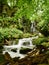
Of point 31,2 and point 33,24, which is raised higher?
point 31,2

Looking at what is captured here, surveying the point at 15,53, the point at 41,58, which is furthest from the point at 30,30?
the point at 41,58

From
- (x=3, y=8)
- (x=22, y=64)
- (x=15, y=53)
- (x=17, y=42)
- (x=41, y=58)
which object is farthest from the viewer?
(x=3, y=8)

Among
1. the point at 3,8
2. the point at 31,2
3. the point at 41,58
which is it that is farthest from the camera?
the point at 3,8

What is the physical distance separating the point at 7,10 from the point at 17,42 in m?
6.25

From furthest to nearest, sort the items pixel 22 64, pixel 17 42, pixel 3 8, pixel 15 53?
pixel 3 8 → pixel 17 42 → pixel 15 53 → pixel 22 64

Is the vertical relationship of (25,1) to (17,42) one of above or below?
above

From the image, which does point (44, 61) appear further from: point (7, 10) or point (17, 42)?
point (7, 10)

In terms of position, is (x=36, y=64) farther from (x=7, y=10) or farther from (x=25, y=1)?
(x=7, y=10)

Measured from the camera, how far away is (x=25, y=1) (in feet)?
10.7

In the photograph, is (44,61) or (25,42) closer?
(44,61)

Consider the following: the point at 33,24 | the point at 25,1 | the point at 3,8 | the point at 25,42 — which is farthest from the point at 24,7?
the point at 33,24

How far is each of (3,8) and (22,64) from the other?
49.8 feet

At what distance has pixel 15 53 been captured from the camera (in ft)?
32.0

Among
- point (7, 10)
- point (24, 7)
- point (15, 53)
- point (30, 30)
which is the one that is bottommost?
point (30, 30)
